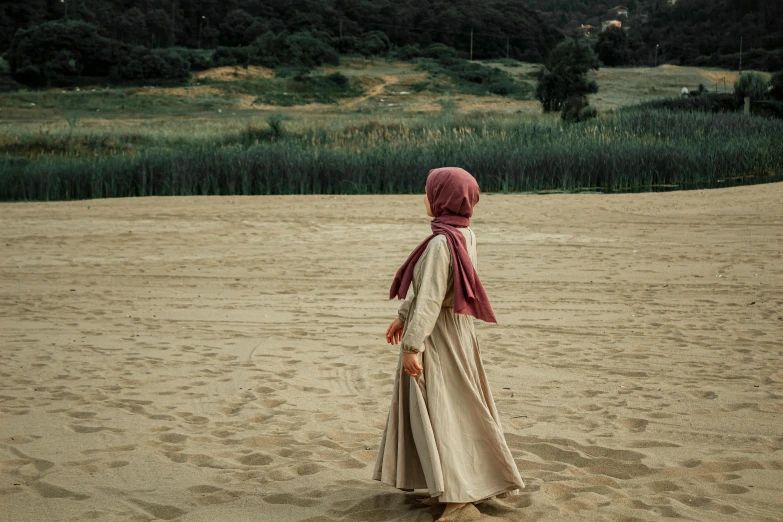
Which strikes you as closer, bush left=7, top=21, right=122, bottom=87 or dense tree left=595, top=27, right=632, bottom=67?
bush left=7, top=21, right=122, bottom=87

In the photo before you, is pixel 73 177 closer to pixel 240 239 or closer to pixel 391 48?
pixel 240 239

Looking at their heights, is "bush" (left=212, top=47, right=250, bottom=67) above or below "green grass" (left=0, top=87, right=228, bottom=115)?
above

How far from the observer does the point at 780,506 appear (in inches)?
163

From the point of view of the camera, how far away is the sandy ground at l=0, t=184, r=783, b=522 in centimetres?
437

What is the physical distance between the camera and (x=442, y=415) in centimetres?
381

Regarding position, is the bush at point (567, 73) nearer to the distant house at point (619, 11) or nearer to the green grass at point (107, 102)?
the green grass at point (107, 102)

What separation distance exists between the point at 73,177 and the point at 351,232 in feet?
26.5

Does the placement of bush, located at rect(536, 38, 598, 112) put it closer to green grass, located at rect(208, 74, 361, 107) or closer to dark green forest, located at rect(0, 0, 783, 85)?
green grass, located at rect(208, 74, 361, 107)

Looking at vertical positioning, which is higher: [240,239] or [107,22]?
[107,22]

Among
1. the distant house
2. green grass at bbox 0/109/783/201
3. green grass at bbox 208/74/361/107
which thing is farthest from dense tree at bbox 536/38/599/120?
the distant house

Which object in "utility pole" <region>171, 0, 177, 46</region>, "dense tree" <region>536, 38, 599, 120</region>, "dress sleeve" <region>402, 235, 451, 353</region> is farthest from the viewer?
"utility pole" <region>171, 0, 177, 46</region>

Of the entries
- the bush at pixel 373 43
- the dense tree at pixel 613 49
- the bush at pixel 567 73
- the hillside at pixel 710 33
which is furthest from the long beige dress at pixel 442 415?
the dense tree at pixel 613 49

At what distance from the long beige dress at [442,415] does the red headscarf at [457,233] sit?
4 cm

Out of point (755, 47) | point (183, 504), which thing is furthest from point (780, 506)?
point (755, 47)
